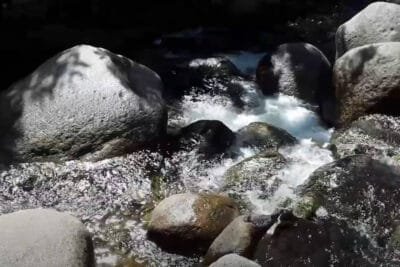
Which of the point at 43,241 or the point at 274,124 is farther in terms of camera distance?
the point at 274,124

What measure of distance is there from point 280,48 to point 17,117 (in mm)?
4944

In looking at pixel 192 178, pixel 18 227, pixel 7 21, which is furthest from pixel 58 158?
pixel 7 21

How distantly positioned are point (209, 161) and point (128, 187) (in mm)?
1238

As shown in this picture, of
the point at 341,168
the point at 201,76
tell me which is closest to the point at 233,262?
the point at 341,168

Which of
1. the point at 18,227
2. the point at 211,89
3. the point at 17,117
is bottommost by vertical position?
the point at 211,89

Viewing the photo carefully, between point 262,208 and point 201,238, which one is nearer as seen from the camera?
point 201,238

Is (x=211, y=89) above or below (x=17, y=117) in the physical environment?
below

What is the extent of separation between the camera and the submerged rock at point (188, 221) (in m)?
6.21

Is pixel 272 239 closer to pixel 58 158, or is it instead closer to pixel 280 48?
pixel 58 158

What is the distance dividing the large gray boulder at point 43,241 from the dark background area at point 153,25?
4.86 m

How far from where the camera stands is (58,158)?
298 inches

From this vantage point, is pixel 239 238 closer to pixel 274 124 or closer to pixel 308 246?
pixel 308 246

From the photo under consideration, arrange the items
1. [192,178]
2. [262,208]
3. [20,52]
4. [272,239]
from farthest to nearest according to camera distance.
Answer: [20,52]
[192,178]
[262,208]
[272,239]

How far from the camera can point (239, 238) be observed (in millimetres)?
5926
